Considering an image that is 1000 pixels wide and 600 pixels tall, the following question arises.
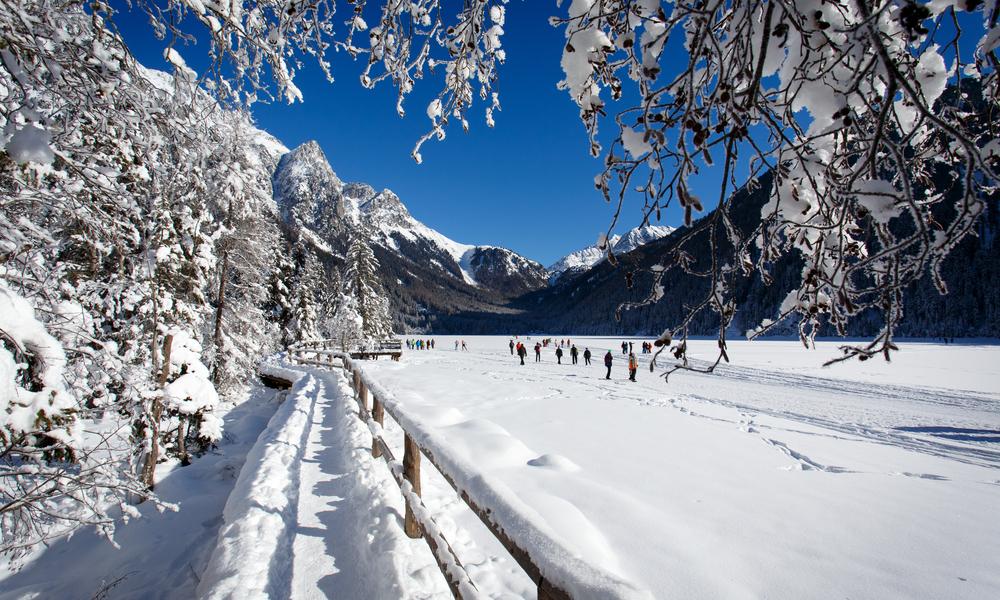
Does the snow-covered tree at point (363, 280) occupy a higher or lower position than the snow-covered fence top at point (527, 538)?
→ higher

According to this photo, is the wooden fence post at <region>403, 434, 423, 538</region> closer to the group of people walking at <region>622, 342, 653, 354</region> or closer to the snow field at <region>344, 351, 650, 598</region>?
the snow field at <region>344, 351, 650, 598</region>

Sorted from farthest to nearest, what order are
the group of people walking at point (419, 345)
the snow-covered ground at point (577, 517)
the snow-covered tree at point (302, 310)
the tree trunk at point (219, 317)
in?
the group of people walking at point (419, 345)
the snow-covered tree at point (302, 310)
the tree trunk at point (219, 317)
the snow-covered ground at point (577, 517)

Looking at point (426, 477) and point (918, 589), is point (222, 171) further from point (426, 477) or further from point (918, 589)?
point (918, 589)

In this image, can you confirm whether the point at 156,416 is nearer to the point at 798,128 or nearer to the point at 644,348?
the point at 798,128

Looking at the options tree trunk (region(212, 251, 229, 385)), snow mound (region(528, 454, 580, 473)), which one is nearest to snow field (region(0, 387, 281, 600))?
snow mound (region(528, 454, 580, 473))

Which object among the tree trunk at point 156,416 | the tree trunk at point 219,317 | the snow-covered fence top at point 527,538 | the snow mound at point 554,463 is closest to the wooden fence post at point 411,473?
the snow-covered fence top at point 527,538

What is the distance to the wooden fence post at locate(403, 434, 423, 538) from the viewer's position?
132 inches

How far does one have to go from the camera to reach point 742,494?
532 cm

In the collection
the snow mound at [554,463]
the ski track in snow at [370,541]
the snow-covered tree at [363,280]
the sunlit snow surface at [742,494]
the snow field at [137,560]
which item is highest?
the snow-covered tree at [363,280]

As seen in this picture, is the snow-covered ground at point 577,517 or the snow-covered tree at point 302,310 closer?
the snow-covered ground at point 577,517

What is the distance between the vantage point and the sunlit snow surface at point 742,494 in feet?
11.9

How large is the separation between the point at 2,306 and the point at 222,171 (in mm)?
2443

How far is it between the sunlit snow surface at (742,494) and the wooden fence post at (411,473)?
9.2 inches

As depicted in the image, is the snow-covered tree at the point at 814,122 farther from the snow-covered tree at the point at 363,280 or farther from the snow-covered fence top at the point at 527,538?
the snow-covered tree at the point at 363,280
